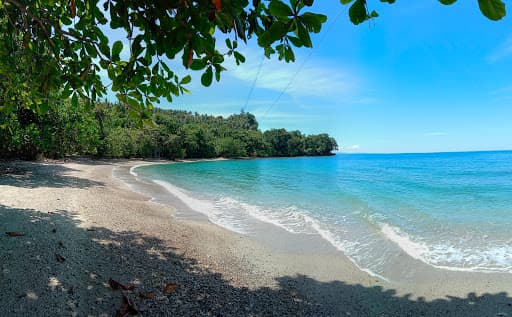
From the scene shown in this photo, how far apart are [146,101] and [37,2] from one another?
2404 mm

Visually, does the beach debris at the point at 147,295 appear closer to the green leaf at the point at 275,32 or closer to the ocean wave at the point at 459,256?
the green leaf at the point at 275,32

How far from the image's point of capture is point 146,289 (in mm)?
4078

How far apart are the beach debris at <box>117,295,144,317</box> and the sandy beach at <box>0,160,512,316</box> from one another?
1.1 inches

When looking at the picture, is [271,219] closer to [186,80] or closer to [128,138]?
[186,80]

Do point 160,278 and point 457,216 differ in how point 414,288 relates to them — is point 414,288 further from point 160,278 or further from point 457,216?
point 457,216

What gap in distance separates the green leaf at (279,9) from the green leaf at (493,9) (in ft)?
2.58

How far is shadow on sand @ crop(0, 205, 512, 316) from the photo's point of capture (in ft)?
11.4

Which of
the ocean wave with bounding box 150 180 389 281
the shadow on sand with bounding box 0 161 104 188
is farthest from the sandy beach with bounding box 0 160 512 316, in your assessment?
the shadow on sand with bounding box 0 161 104 188

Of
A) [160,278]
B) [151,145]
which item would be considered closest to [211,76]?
[160,278]

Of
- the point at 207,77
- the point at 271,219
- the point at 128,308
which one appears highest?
the point at 207,77

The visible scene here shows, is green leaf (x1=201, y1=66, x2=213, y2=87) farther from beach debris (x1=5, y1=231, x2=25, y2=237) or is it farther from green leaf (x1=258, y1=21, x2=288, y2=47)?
beach debris (x1=5, y1=231, x2=25, y2=237)

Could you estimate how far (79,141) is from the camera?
19.2 meters

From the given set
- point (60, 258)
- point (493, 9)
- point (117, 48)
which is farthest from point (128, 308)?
point (493, 9)

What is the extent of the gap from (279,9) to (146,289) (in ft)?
13.8
